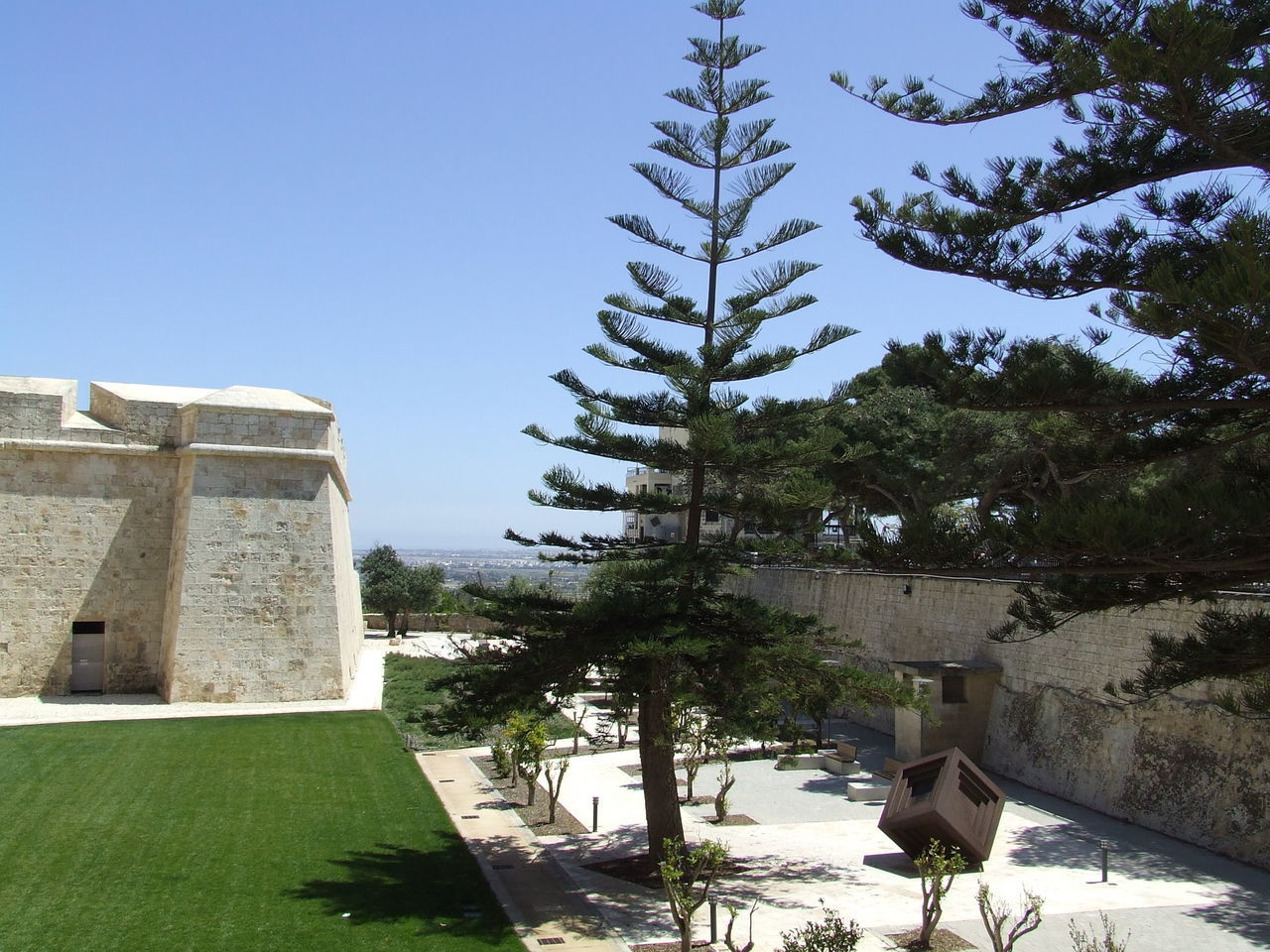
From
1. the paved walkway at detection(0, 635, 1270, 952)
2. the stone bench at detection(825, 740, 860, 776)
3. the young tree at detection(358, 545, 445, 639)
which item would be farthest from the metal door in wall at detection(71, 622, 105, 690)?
the young tree at detection(358, 545, 445, 639)

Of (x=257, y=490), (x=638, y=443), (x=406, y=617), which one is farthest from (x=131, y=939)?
(x=406, y=617)

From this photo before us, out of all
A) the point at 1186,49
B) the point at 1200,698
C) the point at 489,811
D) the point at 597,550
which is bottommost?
the point at 489,811

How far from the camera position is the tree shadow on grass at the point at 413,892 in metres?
6.96

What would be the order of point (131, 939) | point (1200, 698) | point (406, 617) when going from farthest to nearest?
point (406, 617), point (1200, 698), point (131, 939)

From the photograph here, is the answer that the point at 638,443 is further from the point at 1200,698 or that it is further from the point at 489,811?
the point at 1200,698

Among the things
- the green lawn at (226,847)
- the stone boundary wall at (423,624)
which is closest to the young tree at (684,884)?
the green lawn at (226,847)

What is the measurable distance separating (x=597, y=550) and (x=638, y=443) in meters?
0.99

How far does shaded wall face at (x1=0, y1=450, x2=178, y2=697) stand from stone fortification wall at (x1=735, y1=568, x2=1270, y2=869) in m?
11.0

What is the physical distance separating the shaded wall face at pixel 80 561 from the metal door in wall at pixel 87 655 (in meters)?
0.10

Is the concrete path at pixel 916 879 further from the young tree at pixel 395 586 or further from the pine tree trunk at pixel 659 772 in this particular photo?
the young tree at pixel 395 586

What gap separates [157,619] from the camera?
14898 mm

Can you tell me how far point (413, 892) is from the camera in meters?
7.56

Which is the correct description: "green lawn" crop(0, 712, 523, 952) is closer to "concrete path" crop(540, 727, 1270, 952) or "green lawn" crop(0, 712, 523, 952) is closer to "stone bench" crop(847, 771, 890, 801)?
"concrete path" crop(540, 727, 1270, 952)

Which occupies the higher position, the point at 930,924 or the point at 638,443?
the point at 638,443
